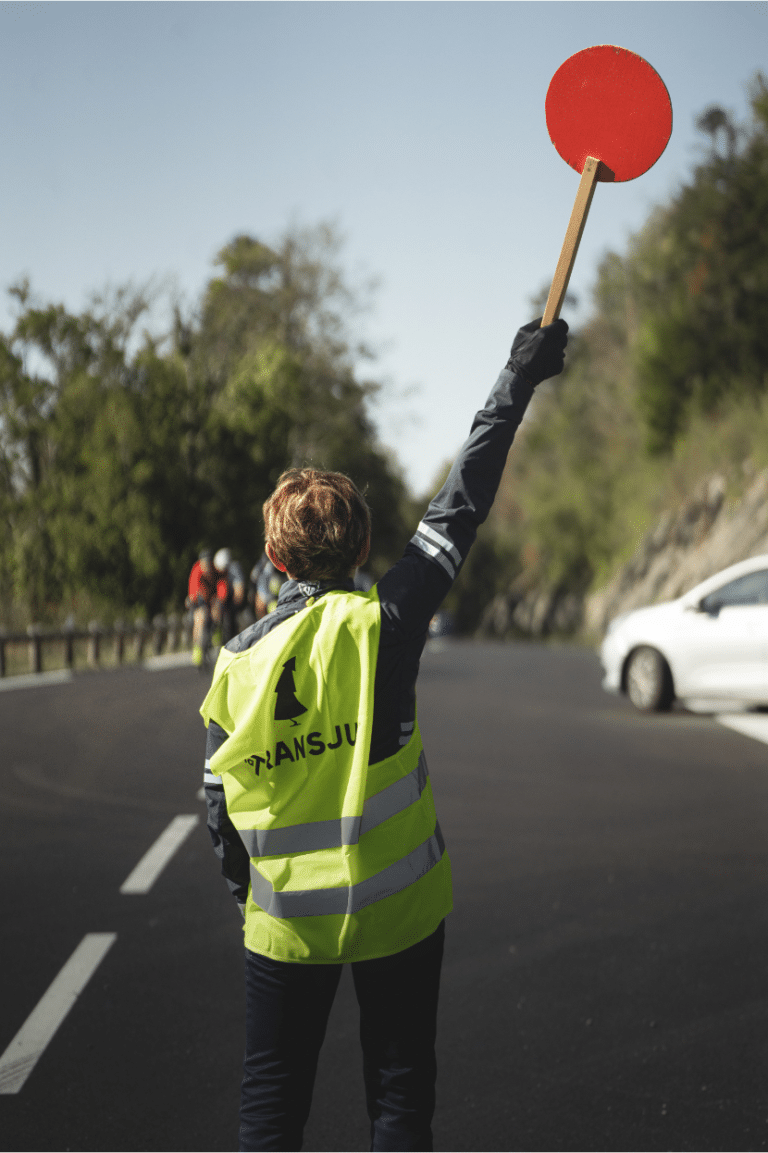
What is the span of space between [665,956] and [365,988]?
2999 millimetres

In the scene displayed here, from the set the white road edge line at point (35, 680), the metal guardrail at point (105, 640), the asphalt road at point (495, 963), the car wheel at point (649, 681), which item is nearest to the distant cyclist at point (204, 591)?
the white road edge line at point (35, 680)

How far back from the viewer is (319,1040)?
2844 millimetres

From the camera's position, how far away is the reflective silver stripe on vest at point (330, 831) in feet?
8.84

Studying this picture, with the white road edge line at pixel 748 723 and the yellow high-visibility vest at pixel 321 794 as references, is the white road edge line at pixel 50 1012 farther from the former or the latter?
the white road edge line at pixel 748 723

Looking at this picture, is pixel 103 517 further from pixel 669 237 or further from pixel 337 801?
pixel 337 801

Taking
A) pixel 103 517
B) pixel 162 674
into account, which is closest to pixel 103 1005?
pixel 162 674

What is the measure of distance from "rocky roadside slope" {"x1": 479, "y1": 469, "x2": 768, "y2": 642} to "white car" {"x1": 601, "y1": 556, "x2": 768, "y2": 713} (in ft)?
56.5

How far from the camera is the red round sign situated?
318 cm

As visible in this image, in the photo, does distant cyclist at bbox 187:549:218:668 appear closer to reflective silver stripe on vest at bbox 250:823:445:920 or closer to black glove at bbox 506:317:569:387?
black glove at bbox 506:317:569:387

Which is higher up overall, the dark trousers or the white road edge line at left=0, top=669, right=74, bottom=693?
the dark trousers

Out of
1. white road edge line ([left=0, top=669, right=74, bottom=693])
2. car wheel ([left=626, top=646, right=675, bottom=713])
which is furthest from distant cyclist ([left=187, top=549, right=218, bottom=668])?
car wheel ([left=626, top=646, right=675, bottom=713])

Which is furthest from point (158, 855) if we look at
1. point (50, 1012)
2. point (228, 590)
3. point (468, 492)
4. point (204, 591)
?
point (204, 591)

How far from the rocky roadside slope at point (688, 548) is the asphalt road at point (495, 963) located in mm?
23674

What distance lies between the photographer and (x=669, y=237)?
5119 centimetres
